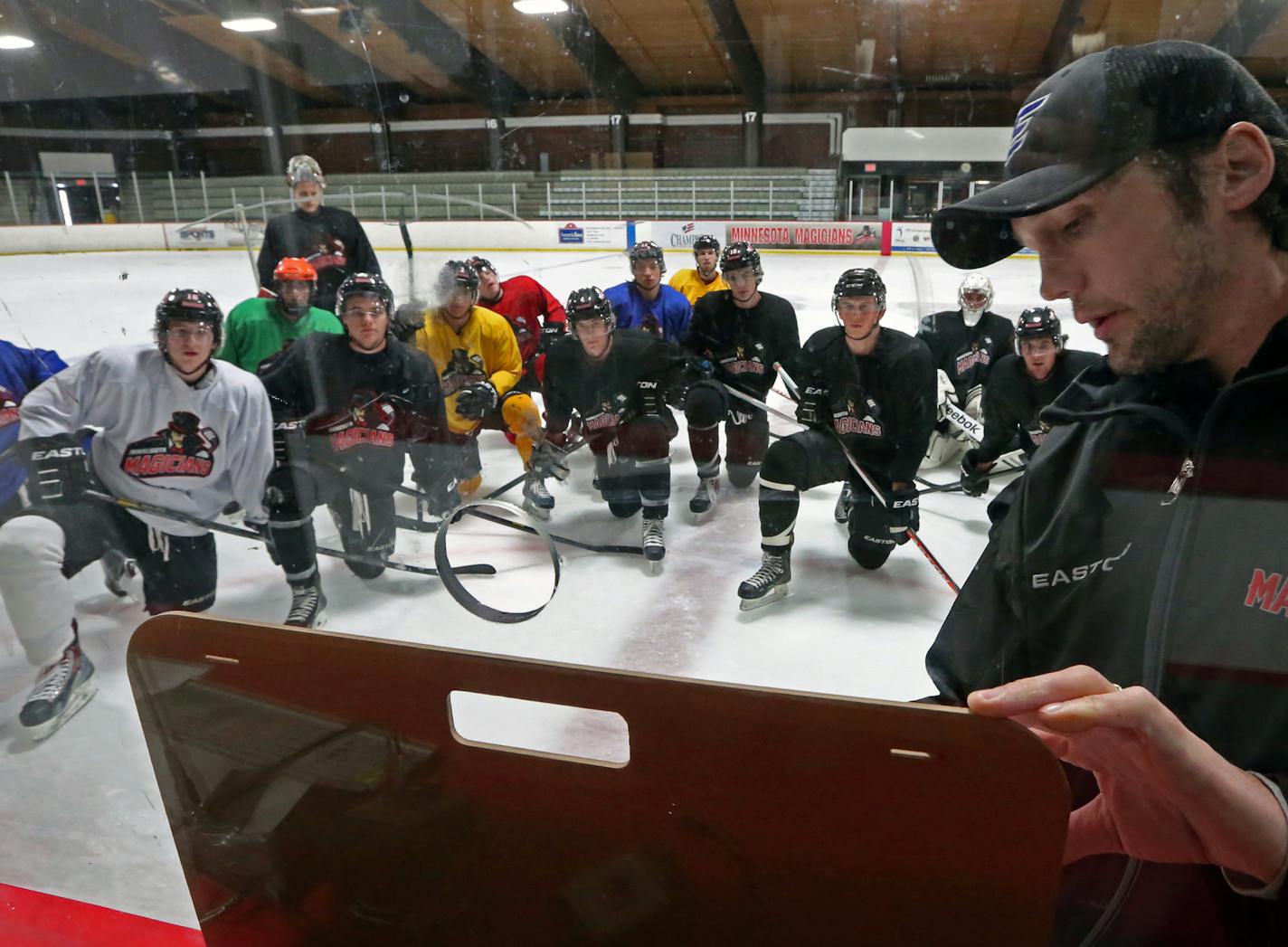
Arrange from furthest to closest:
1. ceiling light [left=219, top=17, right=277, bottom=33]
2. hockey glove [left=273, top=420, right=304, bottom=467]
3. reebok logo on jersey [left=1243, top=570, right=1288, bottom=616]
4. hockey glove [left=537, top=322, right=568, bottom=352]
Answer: hockey glove [left=537, top=322, right=568, bottom=352] → hockey glove [left=273, top=420, right=304, bottom=467] → ceiling light [left=219, top=17, right=277, bottom=33] → reebok logo on jersey [left=1243, top=570, right=1288, bottom=616]

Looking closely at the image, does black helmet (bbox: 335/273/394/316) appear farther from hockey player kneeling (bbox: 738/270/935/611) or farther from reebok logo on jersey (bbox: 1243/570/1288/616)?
reebok logo on jersey (bbox: 1243/570/1288/616)

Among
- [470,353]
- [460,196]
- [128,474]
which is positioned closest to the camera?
[460,196]

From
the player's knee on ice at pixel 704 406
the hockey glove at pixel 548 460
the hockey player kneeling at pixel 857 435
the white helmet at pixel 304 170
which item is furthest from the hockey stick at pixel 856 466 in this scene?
the white helmet at pixel 304 170

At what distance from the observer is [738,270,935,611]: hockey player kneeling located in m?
1.48

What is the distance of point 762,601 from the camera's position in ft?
4.80

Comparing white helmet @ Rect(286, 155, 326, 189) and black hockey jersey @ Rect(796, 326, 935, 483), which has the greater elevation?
white helmet @ Rect(286, 155, 326, 189)

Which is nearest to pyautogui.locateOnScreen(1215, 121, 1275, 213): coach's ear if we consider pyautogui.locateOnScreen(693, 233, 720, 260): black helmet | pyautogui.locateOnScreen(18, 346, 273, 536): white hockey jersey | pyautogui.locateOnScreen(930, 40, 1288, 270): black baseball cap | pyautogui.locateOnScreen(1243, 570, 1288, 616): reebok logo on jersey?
pyautogui.locateOnScreen(930, 40, 1288, 270): black baseball cap

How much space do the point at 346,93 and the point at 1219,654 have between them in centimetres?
135

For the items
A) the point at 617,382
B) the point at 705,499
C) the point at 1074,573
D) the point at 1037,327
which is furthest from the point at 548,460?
the point at 1074,573

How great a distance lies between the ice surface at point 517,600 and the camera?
111 centimetres

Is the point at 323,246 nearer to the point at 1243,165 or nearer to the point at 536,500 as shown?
the point at 536,500

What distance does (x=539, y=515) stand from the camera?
1.69 meters

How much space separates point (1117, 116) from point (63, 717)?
1.61 meters

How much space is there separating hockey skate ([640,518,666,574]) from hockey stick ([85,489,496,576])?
0.38 metres
